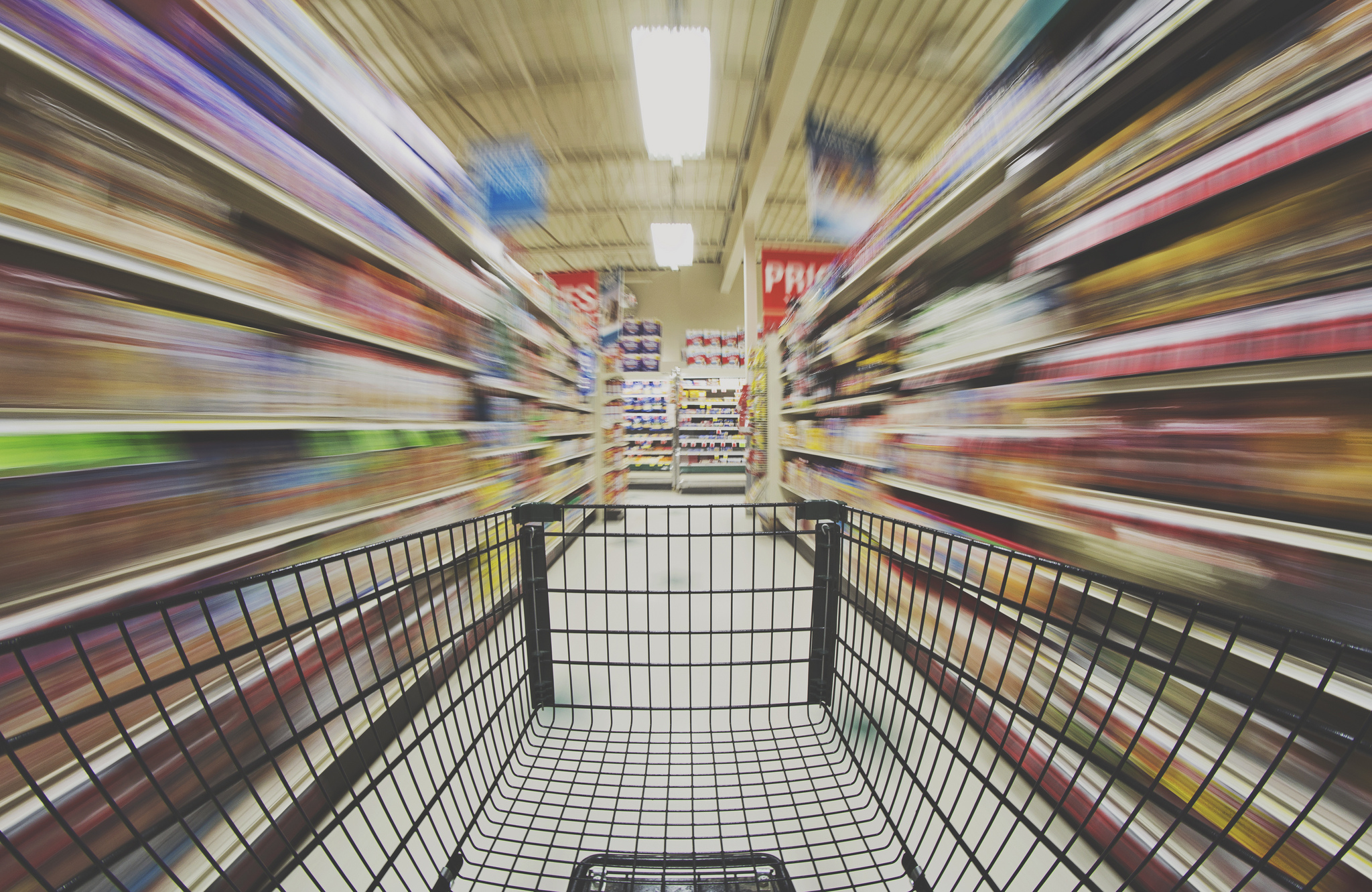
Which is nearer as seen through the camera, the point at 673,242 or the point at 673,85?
the point at 673,85

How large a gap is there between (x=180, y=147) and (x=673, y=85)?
3155 mm

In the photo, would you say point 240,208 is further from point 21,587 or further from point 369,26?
point 369,26

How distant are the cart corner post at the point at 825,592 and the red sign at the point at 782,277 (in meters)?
4.56

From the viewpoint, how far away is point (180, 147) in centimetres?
85

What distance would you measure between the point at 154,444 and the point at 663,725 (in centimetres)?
125

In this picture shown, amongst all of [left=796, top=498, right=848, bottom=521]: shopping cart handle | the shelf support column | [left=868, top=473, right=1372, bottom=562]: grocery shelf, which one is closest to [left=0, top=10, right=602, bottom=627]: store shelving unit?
[left=796, top=498, right=848, bottom=521]: shopping cart handle

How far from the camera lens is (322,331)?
1.21 m

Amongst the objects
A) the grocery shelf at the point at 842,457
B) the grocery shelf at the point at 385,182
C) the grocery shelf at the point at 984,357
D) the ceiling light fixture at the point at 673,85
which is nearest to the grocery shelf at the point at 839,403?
the grocery shelf at the point at 984,357

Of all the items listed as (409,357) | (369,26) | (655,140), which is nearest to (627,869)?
(409,357)

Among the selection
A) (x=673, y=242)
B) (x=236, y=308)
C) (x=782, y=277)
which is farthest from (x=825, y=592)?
(x=673, y=242)

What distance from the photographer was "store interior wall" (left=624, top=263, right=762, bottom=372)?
8.61 meters

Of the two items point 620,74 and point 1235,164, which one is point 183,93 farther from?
point 620,74

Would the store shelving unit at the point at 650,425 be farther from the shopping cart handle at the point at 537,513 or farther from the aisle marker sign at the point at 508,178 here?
the shopping cart handle at the point at 537,513

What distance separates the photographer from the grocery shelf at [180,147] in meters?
0.69
